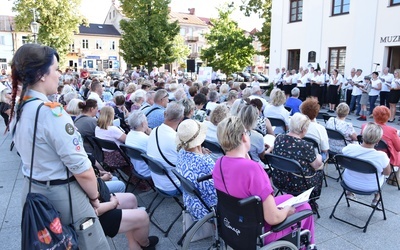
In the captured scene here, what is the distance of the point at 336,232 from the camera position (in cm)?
341

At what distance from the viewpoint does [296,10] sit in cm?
1823

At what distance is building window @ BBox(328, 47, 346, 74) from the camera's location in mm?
15742

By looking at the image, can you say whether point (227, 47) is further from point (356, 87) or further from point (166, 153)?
point (166, 153)

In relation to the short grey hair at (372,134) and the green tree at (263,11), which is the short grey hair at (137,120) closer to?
the short grey hair at (372,134)

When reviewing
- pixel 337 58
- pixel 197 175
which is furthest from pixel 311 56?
pixel 197 175

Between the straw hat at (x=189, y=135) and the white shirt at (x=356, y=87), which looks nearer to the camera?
the straw hat at (x=189, y=135)

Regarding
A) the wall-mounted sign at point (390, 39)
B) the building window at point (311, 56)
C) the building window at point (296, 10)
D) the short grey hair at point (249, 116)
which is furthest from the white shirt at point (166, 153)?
the building window at point (296, 10)

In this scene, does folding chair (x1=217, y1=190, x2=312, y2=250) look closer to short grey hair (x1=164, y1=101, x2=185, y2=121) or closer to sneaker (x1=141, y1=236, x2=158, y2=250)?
sneaker (x1=141, y1=236, x2=158, y2=250)

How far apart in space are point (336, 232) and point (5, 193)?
4450 millimetres

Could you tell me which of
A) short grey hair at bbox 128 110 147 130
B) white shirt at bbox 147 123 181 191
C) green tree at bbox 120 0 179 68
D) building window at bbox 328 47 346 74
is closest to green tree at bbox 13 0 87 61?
green tree at bbox 120 0 179 68

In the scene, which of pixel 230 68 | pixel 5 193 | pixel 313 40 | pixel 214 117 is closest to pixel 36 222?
pixel 214 117

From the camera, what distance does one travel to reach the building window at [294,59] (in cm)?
1853

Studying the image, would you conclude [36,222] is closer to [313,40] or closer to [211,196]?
[211,196]

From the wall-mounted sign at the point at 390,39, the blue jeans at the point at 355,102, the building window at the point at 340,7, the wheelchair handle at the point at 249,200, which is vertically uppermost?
the building window at the point at 340,7
